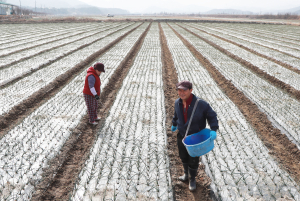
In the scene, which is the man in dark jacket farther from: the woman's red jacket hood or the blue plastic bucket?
the woman's red jacket hood

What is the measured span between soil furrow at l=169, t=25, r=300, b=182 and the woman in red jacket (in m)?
4.45

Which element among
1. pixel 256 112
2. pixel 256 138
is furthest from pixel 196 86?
pixel 256 138

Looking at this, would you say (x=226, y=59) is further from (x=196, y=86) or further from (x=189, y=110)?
(x=189, y=110)

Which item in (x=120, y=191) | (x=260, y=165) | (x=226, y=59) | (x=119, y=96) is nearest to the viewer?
(x=120, y=191)

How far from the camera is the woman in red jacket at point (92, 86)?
5.00 metres

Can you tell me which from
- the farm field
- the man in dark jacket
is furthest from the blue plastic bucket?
the farm field

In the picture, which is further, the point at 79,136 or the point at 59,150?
the point at 79,136

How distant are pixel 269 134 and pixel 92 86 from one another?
16.3ft

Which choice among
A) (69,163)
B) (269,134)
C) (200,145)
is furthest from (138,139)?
(269,134)

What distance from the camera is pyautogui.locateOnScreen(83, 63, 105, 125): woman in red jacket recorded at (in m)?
5.00

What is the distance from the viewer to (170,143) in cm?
518

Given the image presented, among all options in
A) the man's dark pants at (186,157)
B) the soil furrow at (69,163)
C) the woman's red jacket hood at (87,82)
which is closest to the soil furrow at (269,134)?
the man's dark pants at (186,157)

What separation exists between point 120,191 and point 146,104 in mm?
4009

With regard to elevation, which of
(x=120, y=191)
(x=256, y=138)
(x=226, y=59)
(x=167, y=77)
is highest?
(x=226, y=59)
